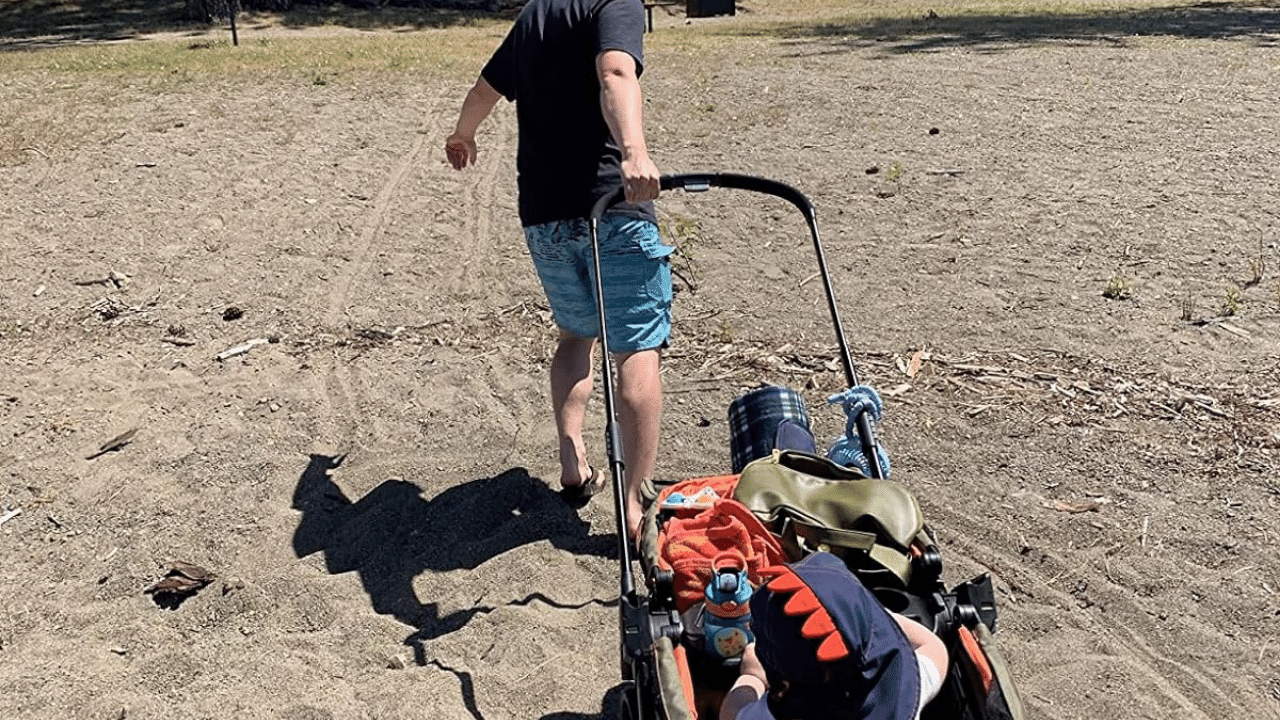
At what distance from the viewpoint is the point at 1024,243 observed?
7.41 m

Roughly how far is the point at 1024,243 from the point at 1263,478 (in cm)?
280

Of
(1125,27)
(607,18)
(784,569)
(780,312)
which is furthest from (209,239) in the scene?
(1125,27)

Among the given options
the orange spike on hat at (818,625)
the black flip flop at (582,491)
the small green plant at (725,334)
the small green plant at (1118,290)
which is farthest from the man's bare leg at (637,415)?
the small green plant at (1118,290)

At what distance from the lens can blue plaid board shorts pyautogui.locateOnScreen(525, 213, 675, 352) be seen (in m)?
4.25

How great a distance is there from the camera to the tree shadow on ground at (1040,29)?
1480cm

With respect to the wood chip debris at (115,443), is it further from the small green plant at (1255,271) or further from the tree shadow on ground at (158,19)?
the tree shadow on ground at (158,19)

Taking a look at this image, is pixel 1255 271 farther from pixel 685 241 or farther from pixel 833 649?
pixel 833 649

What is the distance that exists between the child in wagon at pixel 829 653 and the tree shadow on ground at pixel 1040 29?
12.5 meters

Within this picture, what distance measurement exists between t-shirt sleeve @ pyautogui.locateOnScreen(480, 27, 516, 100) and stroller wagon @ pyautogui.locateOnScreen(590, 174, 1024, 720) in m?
1.43

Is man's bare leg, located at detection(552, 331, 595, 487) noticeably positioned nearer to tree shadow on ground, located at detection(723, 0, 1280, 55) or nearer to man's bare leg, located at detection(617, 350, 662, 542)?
man's bare leg, located at detection(617, 350, 662, 542)

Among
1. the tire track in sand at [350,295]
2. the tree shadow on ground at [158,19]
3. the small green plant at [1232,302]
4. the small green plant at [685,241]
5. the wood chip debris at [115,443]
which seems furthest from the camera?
the tree shadow on ground at [158,19]

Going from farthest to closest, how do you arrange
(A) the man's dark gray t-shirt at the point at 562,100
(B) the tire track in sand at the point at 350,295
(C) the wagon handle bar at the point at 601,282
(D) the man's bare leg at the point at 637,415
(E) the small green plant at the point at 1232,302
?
(E) the small green plant at the point at 1232,302 < (B) the tire track in sand at the point at 350,295 < (D) the man's bare leg at the point at 637,415 < (A) the man's dark gray t-shirt at the point at 562,100 < (C) the wagon handle bar at the point at 601,282

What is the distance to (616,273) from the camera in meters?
4.28

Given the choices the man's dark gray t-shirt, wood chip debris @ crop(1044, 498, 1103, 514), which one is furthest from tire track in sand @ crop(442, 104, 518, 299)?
wood chip debris @ crop(1044, 498, 1103, 514)
